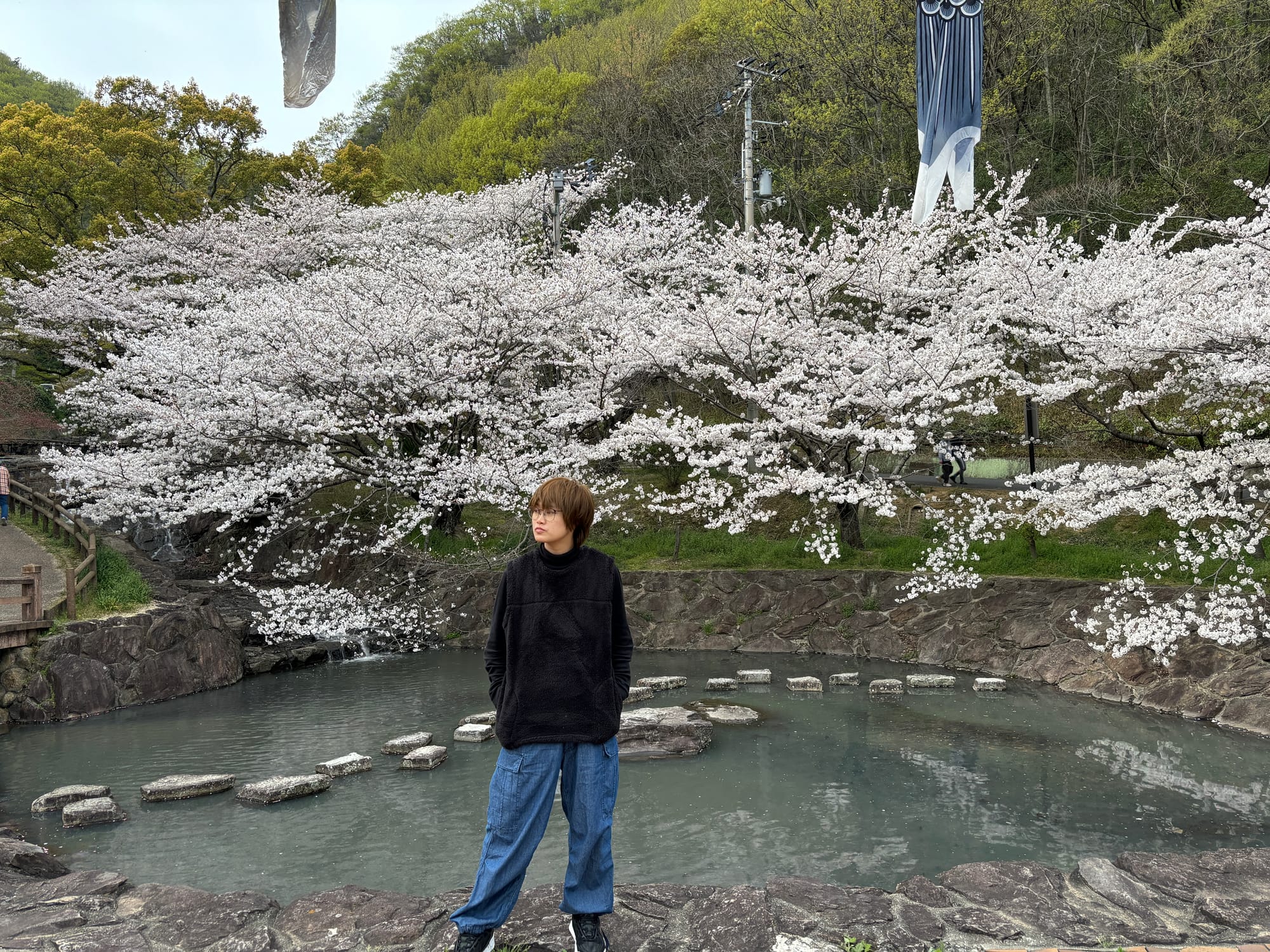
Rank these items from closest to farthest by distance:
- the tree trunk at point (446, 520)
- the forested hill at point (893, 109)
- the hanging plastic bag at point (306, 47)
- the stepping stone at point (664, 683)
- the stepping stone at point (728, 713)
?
the hanging plastic bag at point (306, 47) → the stepping stone at point (728, 713) → the stepping stone at point (664, 683) → the tree trunk at point (446, 520) → the forested hill at point (893, 109)

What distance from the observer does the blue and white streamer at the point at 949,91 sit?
32.3 ft

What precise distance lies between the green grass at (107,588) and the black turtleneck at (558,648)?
991cm

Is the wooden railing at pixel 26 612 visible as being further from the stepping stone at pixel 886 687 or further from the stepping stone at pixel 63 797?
the stepping stone at pixel 886 687

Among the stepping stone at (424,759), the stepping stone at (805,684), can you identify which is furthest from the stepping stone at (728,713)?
the stepping stone at (424,759)

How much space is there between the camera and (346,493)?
61.3ft

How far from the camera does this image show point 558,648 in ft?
10.6

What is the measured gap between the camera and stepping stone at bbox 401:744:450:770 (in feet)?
24.8

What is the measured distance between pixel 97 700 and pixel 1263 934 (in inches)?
446

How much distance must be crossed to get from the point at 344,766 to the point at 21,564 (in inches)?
365

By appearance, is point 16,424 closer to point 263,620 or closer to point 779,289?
point 263,620

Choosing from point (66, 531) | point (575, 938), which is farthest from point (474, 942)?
point (66, 531)

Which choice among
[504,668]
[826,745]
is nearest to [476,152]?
[826,745]

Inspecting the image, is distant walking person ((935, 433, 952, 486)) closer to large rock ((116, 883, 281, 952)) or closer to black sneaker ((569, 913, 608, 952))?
black sneaker ((569, 913, 608, 952))

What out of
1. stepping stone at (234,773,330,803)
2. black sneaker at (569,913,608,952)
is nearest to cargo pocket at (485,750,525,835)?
black sneaker at (569,913,608,952)
